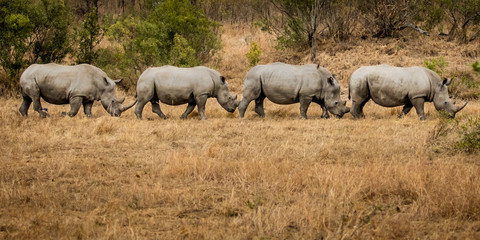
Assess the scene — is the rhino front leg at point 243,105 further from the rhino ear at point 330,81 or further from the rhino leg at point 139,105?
the rhino leg at point 139,105

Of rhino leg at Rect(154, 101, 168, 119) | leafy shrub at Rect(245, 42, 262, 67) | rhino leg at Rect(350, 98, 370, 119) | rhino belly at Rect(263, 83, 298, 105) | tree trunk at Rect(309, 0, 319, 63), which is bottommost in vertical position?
rhino leg at Rect(154, 101, 168, 119)

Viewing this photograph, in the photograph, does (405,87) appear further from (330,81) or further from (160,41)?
(160,41)

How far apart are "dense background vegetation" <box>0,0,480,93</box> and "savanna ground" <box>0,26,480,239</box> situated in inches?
257

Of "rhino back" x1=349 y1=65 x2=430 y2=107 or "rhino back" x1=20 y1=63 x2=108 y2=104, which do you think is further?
"rhino back" x1=349 y1=65 x2=430 y2=107

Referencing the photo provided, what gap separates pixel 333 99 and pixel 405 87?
174 centimetres

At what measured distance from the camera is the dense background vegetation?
16.9 m

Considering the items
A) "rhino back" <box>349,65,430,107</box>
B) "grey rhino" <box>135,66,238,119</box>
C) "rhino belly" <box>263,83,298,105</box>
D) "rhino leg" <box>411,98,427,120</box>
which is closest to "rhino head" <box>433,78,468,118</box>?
"rhino back" <box>349,65,430,107</box>

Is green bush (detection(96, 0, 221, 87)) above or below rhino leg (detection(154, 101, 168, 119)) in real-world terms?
above

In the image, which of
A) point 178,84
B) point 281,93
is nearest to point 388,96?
point 281,93

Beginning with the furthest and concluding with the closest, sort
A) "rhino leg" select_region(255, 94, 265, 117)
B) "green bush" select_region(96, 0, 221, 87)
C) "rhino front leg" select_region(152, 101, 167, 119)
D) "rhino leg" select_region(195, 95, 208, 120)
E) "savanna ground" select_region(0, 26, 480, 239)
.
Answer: "green bush" select_region(96, 0, 221, 87) < "rhino leg" select_region(255, 94, 265, 117) < "rhino front leg" select_region(152, 101, 167, 119) < "rhino leg" select_region(195, 95, 208, 120) < "savanna ground" select_region(0, 26, 480, 239)

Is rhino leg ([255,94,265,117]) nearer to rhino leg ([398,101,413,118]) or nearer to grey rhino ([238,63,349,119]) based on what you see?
grey rhino ([238,63,349,119])

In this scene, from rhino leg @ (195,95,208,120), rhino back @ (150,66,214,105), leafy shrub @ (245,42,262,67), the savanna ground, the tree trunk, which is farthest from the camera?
leafy shrub @ (245,42,262,67)

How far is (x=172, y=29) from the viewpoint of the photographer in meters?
19.6

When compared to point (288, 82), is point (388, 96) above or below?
below
